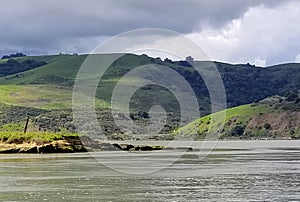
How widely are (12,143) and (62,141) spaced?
992cm

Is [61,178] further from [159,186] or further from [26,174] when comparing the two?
[159,186]

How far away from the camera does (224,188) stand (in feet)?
168

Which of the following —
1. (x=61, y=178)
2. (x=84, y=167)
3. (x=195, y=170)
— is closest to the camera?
(x=61, y=178)

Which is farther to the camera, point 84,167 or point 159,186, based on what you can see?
point 84,167

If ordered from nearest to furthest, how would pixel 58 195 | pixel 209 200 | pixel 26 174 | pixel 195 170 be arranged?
1. pixel 209 200
2. pixel 58 195
3. pixel 26 174
4. pixel 195 170

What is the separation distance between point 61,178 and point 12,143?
6373 centimetres

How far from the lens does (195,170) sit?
71.5 metres

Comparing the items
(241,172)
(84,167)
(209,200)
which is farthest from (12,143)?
(209,200)

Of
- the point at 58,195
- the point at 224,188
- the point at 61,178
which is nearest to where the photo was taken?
the point at 58,195

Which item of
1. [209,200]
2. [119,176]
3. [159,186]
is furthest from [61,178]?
[209,200]

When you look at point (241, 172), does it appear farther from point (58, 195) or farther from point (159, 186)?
point (58, 195)

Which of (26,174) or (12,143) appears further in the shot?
(12,143)

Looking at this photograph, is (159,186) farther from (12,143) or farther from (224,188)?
(12,143)

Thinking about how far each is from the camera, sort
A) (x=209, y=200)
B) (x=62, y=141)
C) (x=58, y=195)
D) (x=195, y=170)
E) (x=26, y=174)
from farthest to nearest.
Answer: (x=62, y=141), (x=195, y=170), (x=26, y=174), (x=58, y=195), (x=209, y=200)
